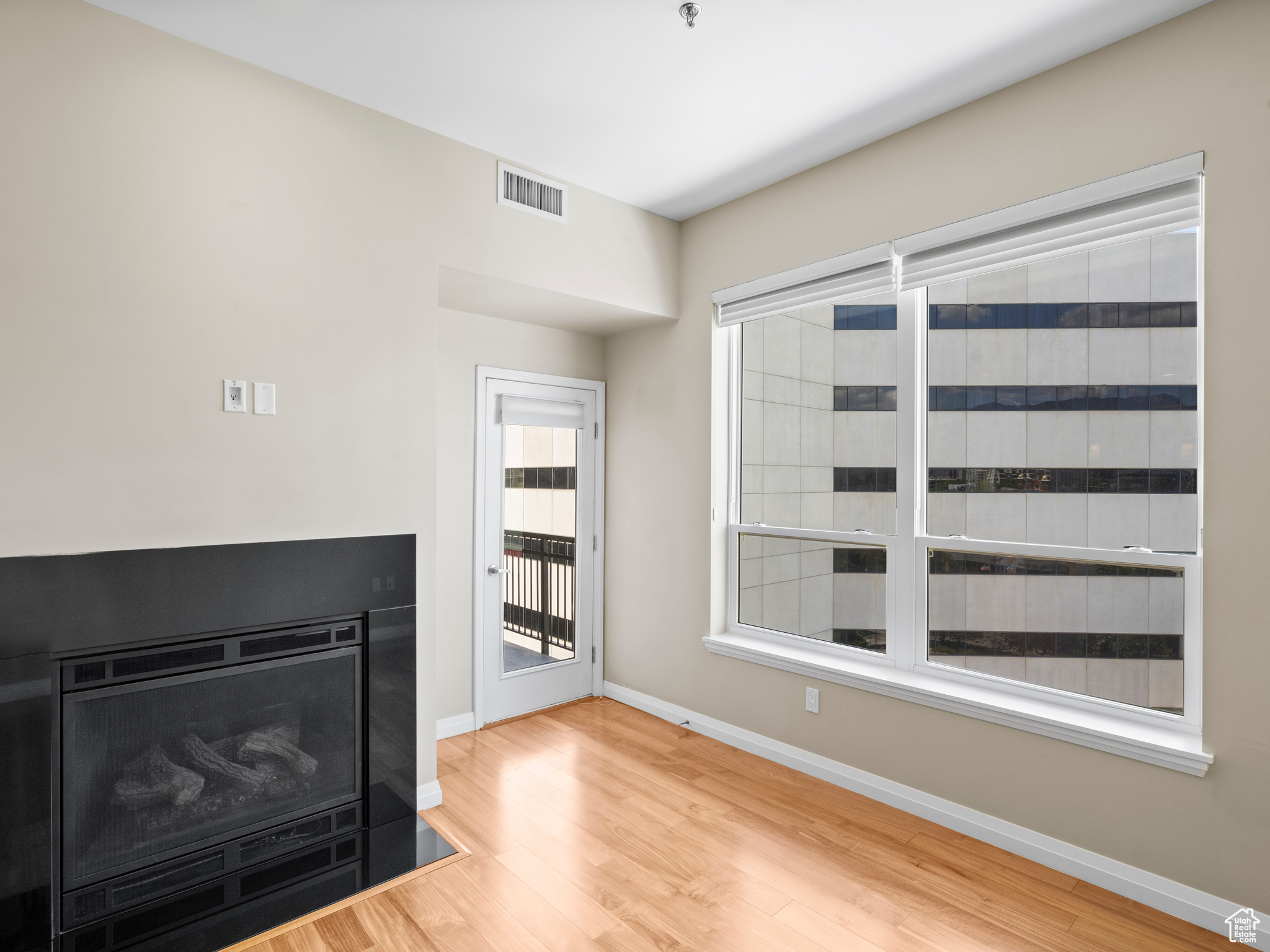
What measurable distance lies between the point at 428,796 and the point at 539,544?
156cm

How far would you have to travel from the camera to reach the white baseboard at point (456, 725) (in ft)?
11.7

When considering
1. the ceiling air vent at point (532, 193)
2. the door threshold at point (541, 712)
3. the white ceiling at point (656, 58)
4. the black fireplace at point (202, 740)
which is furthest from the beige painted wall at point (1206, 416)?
the black fireplace at point (202, 740)

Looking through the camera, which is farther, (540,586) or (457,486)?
(540,586)

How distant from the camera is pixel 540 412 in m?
4.00

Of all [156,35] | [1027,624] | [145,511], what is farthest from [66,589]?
[1027,624]

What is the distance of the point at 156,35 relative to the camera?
2240 millimetres

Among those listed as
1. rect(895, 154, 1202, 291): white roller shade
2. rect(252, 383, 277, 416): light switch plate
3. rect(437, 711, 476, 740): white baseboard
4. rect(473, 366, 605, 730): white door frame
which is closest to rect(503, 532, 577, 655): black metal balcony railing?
rect(473, 366, 605, 730): white door frame

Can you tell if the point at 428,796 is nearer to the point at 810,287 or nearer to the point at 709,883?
the point at 709,883

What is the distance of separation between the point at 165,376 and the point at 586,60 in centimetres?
187

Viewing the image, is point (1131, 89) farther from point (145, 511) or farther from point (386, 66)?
point (145, 511)

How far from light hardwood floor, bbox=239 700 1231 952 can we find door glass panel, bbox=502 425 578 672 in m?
0.95

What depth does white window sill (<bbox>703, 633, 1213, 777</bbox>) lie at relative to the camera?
85.1 inches

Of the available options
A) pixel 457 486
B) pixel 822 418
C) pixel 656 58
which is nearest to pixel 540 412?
pixel 457 486

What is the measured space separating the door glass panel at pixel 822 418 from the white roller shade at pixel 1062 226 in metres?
0.28
